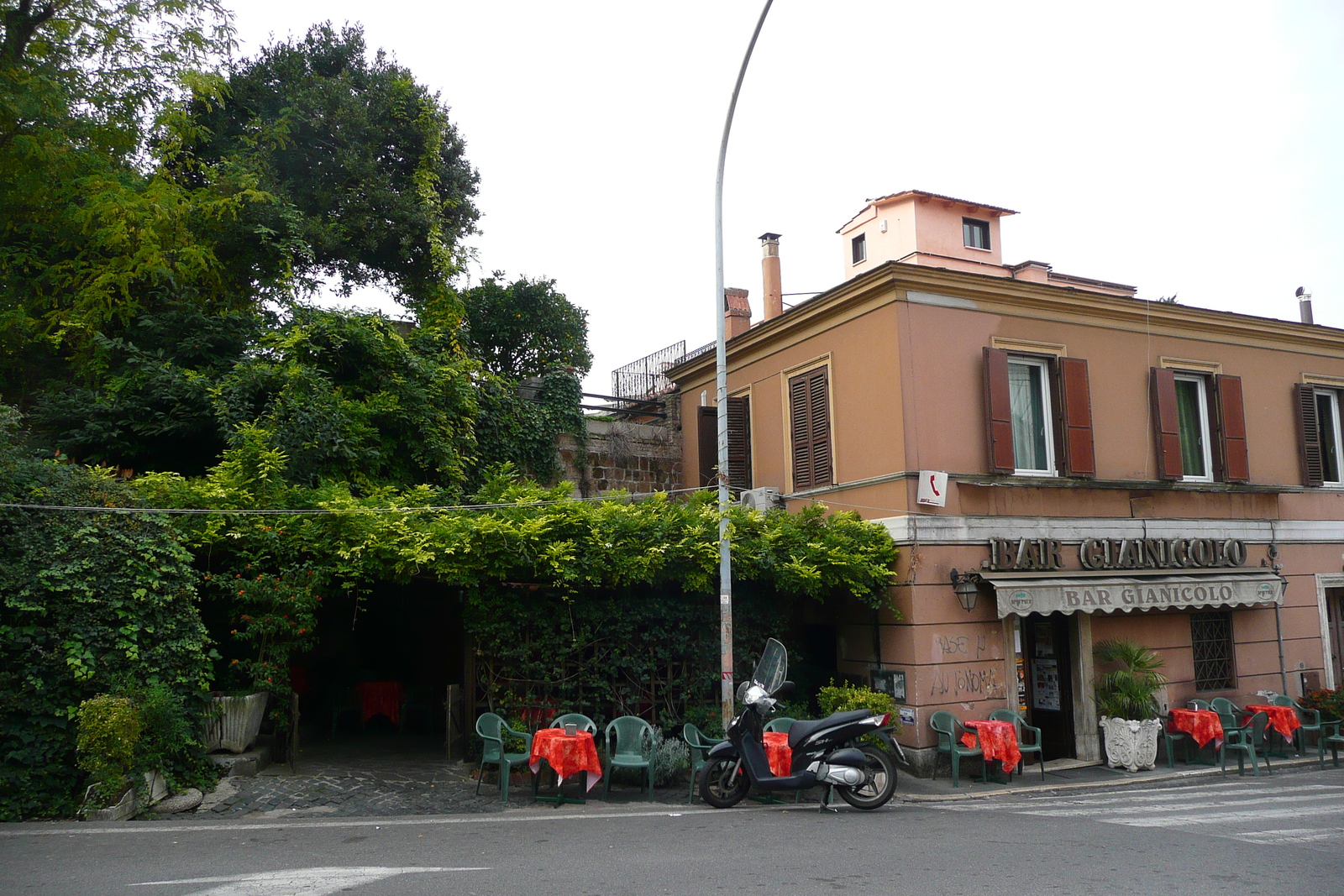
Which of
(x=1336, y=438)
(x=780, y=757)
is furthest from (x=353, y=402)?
(x=1336, y=438)

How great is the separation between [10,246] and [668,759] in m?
13.2

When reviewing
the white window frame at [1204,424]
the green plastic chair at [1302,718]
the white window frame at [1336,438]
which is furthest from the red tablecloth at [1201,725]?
the white window frame at [1336,438]

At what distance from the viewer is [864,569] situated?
11.1 meters

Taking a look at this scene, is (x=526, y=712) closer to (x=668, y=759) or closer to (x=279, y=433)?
(x=668, y=759)

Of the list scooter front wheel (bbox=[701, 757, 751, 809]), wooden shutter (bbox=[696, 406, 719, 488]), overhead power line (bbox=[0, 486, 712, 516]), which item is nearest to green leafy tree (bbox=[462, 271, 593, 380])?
wooden shutter (bbox=[696, 406, 719, 488])

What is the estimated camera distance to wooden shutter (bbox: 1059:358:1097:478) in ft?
41.1

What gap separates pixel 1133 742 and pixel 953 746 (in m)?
2.93

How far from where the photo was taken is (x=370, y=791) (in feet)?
31.0

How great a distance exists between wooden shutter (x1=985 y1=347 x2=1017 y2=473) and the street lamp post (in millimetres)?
3911

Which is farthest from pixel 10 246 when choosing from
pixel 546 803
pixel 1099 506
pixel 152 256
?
pixel 1099 506

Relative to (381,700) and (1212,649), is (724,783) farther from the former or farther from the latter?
(1212,649)

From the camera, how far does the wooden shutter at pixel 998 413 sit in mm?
11969

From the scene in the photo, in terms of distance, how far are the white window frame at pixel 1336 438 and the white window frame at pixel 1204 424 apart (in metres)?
2.75

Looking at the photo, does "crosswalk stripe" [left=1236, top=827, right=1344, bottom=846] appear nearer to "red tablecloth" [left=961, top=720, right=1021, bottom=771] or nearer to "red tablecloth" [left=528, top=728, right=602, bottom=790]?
"red tablecloth" [left=961, top=720, right=1021, bottom=771]
